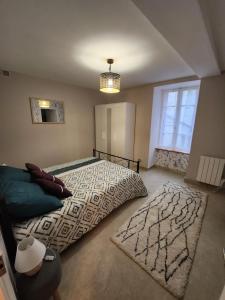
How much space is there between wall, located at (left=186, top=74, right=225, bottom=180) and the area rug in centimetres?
104

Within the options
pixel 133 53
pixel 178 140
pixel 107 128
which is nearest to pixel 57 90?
pixel 107 128

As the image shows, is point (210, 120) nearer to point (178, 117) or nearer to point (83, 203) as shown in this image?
point (178, 117)

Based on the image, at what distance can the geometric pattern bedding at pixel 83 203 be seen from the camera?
1.32m

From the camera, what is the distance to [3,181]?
1436 millimetres

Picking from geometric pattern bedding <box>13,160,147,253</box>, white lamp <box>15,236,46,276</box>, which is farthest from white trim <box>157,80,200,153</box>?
white lamp <box>15,236,46,276</box>

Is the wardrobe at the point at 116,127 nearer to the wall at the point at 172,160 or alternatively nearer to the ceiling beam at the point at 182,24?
the wall at the point at 172,160

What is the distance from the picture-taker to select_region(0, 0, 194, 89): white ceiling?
3.81 feet

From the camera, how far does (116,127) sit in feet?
12.5

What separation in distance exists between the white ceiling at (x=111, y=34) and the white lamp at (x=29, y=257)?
190cm

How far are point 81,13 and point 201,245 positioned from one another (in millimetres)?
2856

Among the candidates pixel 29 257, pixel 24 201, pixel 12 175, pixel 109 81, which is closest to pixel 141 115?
pixel 109 81

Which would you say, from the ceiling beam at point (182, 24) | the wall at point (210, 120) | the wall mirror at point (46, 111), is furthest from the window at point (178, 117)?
the wall mirror at point (46, 111)

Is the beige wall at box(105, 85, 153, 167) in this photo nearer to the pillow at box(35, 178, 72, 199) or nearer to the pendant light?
the pendant light

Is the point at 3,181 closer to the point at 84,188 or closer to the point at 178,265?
the point at 84,188
